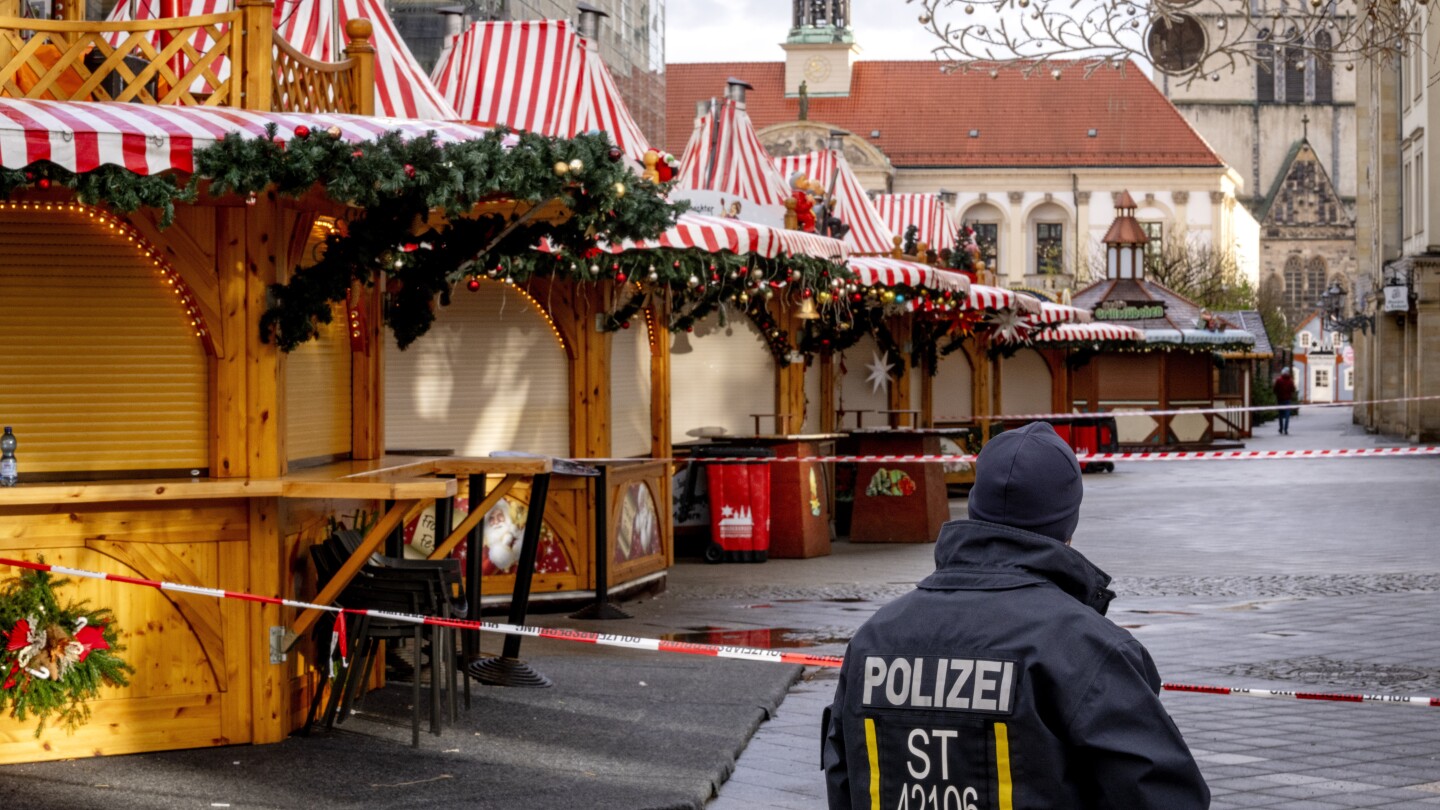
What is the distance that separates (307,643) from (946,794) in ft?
19.5

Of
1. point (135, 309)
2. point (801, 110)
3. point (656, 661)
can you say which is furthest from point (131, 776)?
point (801, 110)

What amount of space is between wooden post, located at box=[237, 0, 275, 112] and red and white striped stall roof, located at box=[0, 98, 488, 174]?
210 mm

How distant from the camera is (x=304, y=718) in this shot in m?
8.91

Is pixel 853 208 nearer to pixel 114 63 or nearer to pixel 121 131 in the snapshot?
pixel 114 63

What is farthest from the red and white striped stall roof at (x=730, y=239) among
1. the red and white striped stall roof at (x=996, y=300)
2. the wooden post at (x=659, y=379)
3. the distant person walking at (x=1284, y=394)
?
the distant person walking at (x=1284, y=394)

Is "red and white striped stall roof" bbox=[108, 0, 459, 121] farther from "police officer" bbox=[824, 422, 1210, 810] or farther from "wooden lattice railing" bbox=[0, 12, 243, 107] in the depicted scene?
"police officer" bbox=[824, 422, 1210, 810]

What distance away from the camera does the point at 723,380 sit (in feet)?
62.8

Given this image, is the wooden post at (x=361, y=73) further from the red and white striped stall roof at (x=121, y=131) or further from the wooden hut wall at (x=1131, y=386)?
the wooden hut wall at (x=1131, y=386)

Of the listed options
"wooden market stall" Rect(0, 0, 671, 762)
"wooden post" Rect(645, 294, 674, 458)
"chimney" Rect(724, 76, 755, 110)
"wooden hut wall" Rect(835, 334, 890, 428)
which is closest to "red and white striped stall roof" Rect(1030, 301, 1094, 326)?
"wooden hut wall" Rect(835, 334, 890, 428)

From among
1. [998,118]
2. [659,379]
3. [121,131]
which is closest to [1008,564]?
[121,131]

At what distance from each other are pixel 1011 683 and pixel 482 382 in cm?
1070

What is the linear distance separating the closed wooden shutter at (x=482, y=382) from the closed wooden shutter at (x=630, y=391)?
80cm

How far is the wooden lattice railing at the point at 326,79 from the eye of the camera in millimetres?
8461

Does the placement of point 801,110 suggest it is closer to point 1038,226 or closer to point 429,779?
point 1038,226
